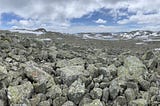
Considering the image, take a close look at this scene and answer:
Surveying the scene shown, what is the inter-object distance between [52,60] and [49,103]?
4637 mm

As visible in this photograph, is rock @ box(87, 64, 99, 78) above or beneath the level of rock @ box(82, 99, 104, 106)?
above

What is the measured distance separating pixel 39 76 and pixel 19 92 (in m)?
1.35

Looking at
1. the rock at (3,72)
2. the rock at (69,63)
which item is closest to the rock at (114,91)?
the rock at (69,63)

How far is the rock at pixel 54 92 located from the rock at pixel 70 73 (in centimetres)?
71

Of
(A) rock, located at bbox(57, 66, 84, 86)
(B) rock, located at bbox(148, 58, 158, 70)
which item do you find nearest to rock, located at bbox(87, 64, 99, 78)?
(A) rock, located at bbox(57, 66, 84, 86)

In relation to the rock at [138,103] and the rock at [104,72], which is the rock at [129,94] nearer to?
the rock at [138,103]

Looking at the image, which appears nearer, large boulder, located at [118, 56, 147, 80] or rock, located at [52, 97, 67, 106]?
rock, located at [52, 97, 67, 106]

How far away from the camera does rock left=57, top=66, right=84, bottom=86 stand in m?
12.9

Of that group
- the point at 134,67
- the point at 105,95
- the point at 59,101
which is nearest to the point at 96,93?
the point at 105,95

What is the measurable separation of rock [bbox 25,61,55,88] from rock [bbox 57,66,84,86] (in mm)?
588

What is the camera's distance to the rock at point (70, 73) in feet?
42.4

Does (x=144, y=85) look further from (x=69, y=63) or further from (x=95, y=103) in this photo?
(x=69, y=63)

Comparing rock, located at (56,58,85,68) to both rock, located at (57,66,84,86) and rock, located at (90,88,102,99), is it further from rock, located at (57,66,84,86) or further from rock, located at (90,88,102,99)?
rock, located at (90,88,102,99)

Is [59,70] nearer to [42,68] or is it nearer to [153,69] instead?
[42,68]
